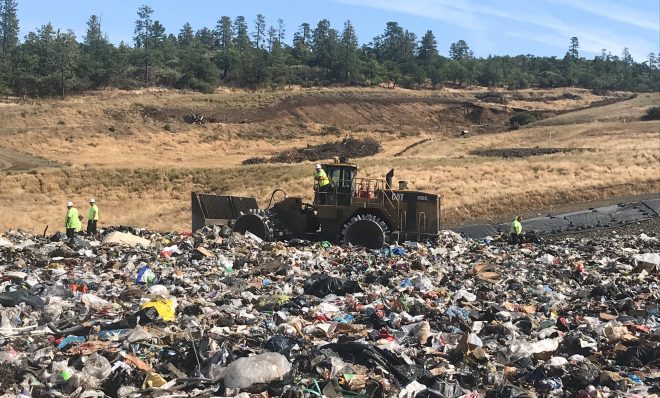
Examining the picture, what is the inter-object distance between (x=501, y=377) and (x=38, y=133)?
45.7 meters

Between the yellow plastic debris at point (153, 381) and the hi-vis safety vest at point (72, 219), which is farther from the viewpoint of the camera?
the hi-vis safety vest at point (72, 219)

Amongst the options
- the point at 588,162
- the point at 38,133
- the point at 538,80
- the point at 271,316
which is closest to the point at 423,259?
the point at 271,316

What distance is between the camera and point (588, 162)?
32.5 meters

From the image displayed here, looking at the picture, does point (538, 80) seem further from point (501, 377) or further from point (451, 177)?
point (501, 377)

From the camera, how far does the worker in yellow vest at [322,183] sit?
51.6 feet

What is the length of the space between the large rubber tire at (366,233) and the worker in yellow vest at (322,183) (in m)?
0.92

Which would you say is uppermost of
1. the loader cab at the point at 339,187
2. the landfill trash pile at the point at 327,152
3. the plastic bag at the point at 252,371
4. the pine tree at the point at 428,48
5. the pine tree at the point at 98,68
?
the pine tree at the point at 428,48

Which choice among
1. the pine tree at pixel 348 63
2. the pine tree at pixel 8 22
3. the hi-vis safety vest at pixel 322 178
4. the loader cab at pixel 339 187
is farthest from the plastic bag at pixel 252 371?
the pine tree at pixel 8 22

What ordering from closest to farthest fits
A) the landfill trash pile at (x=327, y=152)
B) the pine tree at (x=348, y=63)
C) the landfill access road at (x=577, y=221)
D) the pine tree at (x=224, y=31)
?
the landfill access road at (x=577, y=221) < the landfill trash pile at (x=327, y=152) < the pine tree at (x=348, y=63) < the pine tree at (x=224, y=31)

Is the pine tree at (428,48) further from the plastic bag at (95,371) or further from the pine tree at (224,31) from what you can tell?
the plastic bag at (95,371)

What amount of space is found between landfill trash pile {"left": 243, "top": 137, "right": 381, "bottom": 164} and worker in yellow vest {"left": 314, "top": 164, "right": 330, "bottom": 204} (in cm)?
2610

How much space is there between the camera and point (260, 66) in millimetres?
77000

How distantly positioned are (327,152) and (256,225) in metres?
29.1

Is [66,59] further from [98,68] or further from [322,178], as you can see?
[322,178]
